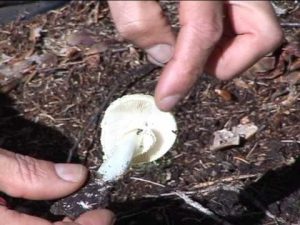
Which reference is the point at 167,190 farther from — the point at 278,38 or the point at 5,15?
the point at 5,15

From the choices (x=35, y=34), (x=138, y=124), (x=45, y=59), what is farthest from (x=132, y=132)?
(x=35, y=34)

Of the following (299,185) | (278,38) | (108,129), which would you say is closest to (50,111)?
(108,129)

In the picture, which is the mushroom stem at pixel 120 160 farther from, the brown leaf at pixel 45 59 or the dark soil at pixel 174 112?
the brown leaf at pixel 45 59

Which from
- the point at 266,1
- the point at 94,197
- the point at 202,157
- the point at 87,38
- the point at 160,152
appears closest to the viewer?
the point at 266,1

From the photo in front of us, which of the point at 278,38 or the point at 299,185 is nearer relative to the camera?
the point at 278,38

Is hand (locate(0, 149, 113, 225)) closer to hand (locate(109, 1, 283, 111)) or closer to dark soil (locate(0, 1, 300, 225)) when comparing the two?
dark soil (locate(0, 1, 300, 225))

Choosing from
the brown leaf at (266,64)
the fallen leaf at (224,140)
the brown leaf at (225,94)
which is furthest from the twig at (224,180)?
the brown leaf at (266,64)
